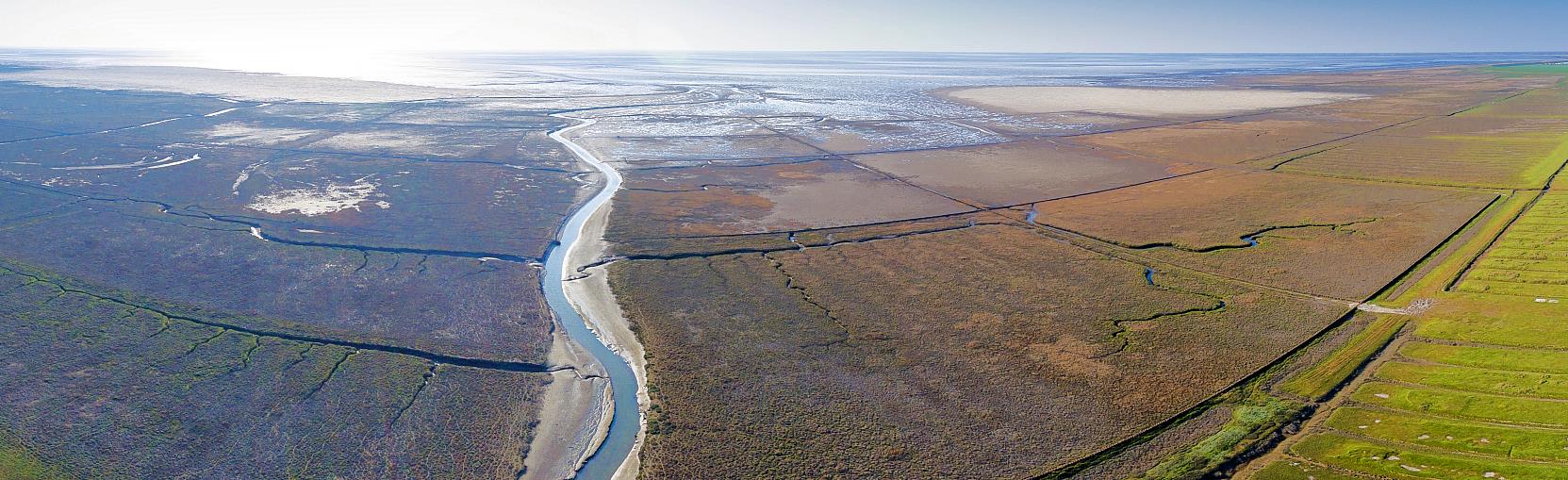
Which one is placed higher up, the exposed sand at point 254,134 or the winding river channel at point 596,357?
the exposed sand at point 254,134

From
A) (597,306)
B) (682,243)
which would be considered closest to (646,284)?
(597,306)

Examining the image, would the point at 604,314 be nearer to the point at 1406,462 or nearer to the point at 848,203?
the point at 848,203

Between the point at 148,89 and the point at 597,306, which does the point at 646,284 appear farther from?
the point at 148,89

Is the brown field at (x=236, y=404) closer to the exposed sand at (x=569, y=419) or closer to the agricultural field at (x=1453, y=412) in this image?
the exposed sand at (x=569, y=419)

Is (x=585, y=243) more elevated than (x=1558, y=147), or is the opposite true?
(x=1558, y=147)

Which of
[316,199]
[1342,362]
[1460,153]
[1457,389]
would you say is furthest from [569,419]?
[1460,153]

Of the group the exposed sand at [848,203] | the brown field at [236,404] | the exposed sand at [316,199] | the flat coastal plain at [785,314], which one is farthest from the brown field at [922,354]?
the exposed sand at [316,199]
